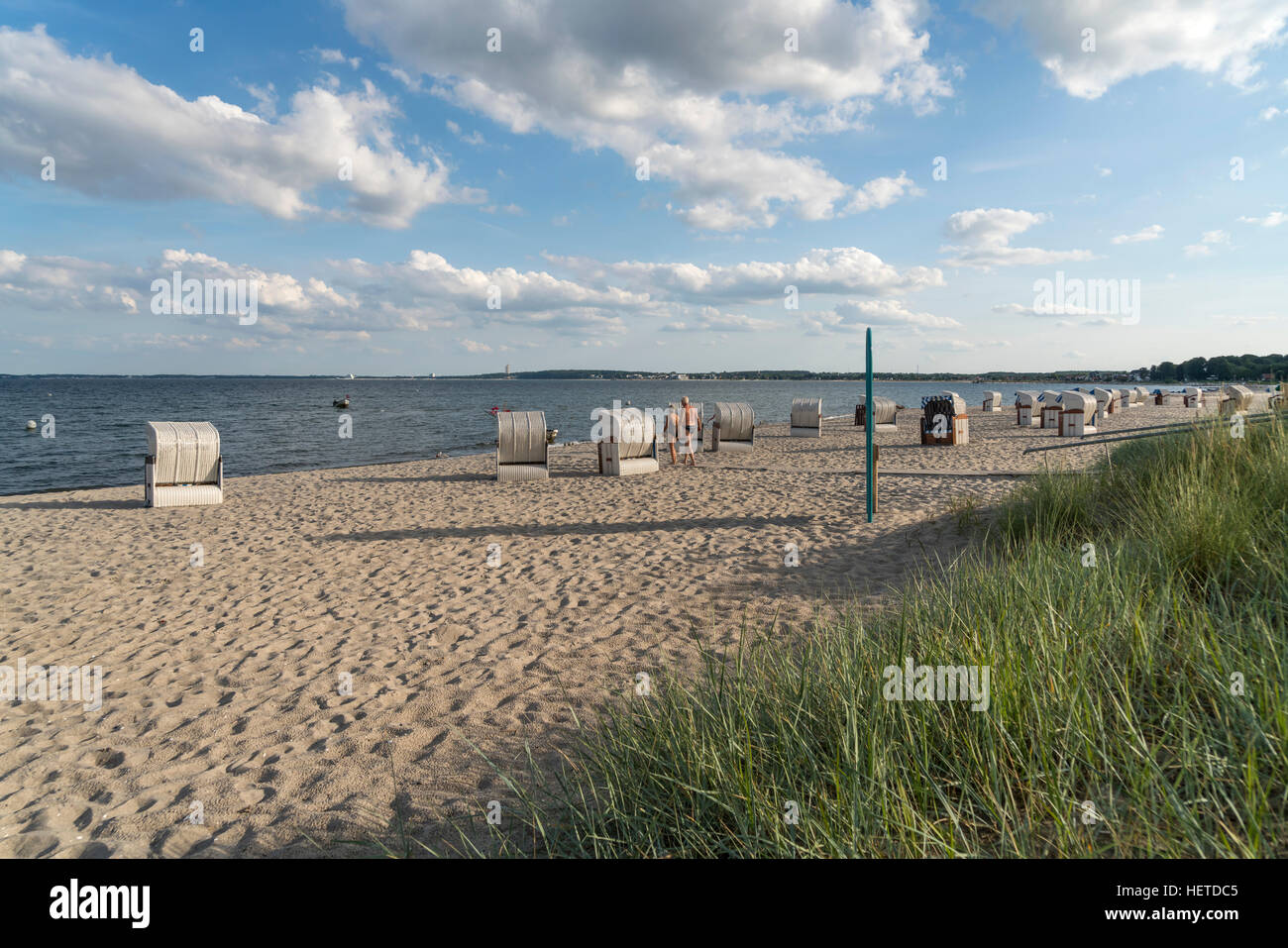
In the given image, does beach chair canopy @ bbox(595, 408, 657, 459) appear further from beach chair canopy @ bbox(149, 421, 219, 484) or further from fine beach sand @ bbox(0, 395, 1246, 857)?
beach chair canopy @ bbox(149, 421, 219, 484)

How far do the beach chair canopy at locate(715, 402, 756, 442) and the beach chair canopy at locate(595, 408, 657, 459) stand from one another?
4.68 m

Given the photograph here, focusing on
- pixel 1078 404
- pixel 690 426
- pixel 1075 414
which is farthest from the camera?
pixel 1075 414

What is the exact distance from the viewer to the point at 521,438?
14969mm

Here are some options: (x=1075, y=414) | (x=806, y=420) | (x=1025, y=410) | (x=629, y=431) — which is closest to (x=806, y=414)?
(x=806, y=420)

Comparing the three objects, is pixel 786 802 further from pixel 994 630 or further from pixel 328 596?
pixel 328 596

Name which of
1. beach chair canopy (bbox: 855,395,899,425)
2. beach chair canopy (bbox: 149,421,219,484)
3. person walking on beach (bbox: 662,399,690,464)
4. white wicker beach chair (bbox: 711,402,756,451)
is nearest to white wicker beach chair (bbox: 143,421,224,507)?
beach chair canopy (bbox: 149,421,219,484)

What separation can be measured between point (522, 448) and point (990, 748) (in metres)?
13.6

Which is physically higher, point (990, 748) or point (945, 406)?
point (945, 406)

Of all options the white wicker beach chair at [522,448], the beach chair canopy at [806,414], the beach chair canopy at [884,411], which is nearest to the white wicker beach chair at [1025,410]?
the beach chair canopy at [884,411]

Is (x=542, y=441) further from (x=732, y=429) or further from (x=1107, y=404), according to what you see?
(x=1107, y=404)

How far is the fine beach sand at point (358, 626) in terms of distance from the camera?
3330 millimetres

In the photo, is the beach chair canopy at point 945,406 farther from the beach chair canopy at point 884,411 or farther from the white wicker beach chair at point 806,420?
the white wicker beach chair at point 806,420

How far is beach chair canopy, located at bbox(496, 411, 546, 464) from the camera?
48.9ft
